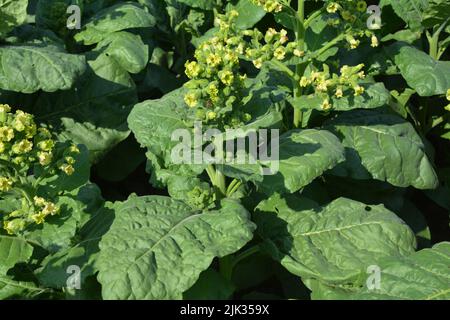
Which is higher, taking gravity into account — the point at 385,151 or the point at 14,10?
the point at 14,10

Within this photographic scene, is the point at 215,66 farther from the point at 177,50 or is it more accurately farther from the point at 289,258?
the point at 177,50

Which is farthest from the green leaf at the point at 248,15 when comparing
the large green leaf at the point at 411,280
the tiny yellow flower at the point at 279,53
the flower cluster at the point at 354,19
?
the large green leaf at the point at 411,280

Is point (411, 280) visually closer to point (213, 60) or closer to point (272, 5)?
point (213, 60)

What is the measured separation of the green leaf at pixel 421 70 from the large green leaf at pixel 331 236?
0.87 metres

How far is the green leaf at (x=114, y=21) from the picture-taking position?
3.98 meters

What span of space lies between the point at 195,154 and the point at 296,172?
0.46m

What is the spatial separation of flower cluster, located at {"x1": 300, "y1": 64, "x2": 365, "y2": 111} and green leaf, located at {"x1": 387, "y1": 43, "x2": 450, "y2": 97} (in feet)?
1.58

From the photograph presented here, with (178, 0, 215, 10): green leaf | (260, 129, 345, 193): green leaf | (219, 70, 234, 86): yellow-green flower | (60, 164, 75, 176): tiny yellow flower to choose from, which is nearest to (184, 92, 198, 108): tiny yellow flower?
(219, 70, 234, 86): yellow-green flower

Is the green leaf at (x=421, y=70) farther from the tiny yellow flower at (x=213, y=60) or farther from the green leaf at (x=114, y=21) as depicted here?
the green leaf at (x=114, y=21)

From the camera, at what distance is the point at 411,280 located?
2.59 m

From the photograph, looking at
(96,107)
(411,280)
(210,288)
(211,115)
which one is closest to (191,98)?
(211,115)

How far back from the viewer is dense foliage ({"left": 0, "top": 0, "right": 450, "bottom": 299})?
8.93 ft

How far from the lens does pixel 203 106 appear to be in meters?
2.90

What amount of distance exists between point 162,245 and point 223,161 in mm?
494
